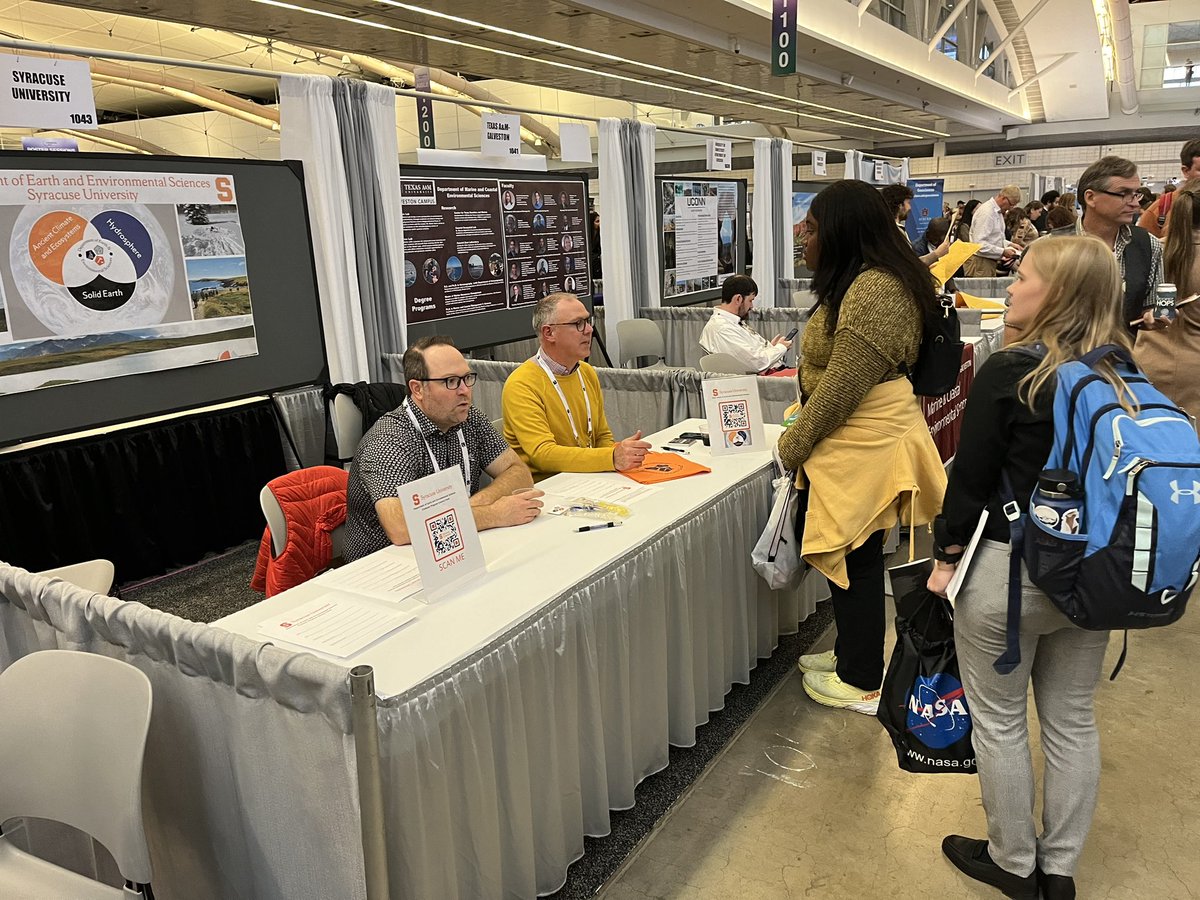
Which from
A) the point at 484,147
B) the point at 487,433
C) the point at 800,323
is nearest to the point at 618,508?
the point at 487,433

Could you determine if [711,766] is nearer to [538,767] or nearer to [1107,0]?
[538,767]

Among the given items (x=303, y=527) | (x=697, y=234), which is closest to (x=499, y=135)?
(x=697, y=234)

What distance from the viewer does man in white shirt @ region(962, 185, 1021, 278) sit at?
24.7 ft

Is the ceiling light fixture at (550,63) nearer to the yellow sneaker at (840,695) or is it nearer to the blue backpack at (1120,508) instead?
the yellow sneaker at (840,695)

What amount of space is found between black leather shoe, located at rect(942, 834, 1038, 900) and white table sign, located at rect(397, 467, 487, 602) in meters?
1.29

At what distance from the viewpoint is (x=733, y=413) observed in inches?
114

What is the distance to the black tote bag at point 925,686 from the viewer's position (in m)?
1.82

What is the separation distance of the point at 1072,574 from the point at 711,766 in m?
1.27

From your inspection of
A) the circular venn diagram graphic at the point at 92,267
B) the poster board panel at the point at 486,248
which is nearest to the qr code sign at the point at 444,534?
the circular venn diagram graphic at the point at 92,267

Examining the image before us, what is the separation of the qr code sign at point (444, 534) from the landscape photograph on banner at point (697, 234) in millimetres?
6042

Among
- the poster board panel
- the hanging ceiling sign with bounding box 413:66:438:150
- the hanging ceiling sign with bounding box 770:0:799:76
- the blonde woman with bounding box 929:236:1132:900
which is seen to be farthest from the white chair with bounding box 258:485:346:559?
the hanging ceiling sign with bounding box 413:66:438:150

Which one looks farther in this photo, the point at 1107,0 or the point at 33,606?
the point at 1107,0

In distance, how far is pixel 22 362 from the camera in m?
3.52

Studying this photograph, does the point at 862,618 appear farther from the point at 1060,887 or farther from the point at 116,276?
the point at 116,276
